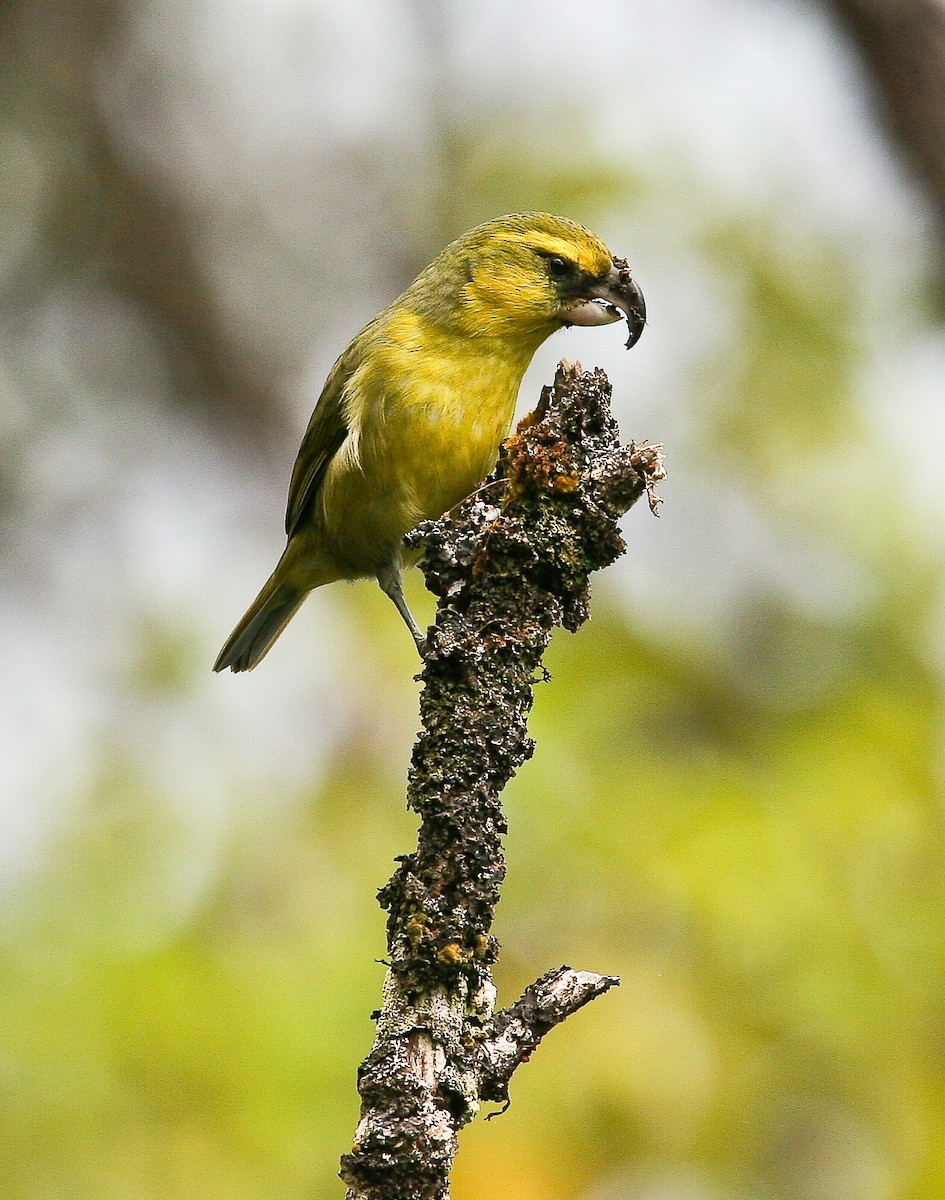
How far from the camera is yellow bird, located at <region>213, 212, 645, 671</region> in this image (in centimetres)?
442

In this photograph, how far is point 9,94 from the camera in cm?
671

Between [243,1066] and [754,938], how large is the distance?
167 cm

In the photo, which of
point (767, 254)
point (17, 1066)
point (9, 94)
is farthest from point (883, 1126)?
point (9, 94)

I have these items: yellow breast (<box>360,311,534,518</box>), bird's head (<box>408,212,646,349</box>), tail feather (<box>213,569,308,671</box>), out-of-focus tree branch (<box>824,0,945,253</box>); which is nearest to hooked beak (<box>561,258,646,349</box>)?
bird's head (<box>408,212,646,349</box>)

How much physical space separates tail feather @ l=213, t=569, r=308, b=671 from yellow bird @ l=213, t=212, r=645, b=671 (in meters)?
0.70

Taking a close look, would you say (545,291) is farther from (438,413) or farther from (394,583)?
(394,583)

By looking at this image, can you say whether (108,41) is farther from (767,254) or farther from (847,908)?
(847,908)

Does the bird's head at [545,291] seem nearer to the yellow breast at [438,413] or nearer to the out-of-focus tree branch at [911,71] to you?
the yellow breast at [438,413]

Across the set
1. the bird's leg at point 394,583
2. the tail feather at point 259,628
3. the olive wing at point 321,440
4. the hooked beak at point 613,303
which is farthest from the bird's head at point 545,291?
the tail feather at point 259,628

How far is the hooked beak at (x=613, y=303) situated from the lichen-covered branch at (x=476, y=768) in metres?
1.43

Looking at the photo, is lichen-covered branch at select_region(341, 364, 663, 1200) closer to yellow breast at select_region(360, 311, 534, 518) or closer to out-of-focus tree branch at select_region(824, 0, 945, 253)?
yellow breast at select_region(360, 311, 534, 518)

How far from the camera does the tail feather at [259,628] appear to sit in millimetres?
5590

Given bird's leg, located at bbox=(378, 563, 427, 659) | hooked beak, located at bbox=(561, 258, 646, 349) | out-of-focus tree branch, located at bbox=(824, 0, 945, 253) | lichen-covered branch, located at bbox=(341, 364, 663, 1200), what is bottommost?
lichen-covered branch, located at bbox=(341, 364, 663, 1200)

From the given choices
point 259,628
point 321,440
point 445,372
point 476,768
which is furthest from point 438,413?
point 476,768
